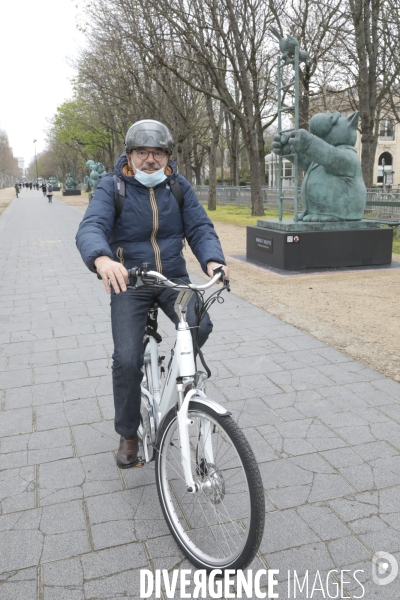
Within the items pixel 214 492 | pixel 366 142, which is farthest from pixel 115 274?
pixel 366 142

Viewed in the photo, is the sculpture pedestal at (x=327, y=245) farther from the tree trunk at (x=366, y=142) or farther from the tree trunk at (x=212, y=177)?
the tree trunk at (x=212, y=177)

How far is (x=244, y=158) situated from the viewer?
60.2m

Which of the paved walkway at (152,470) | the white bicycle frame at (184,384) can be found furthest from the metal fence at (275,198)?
the white bicycle frame at (184,384)

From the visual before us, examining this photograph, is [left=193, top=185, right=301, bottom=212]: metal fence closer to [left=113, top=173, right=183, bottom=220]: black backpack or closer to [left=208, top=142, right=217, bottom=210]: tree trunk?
[left=208, top=142, right=217, bottom=210]: tree trunk

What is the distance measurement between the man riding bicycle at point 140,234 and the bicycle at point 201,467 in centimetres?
25

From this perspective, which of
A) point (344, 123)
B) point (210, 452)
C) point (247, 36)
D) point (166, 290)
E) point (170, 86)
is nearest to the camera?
point (210, 452)

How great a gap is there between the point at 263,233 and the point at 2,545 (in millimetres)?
8335

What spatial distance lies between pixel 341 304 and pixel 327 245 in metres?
2.59

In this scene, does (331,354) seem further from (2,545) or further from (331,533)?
(2,545)

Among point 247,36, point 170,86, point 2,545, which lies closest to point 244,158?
point 170,86

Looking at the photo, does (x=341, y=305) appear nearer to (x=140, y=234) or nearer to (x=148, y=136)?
(x=140, y=234)

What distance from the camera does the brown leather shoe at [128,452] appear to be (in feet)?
10.4

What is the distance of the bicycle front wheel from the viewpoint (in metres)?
2.17

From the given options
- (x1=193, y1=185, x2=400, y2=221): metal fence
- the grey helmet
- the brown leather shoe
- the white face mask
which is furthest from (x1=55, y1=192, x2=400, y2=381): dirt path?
(x1=193, y1=185, x2=400, y2=221): metal fence
